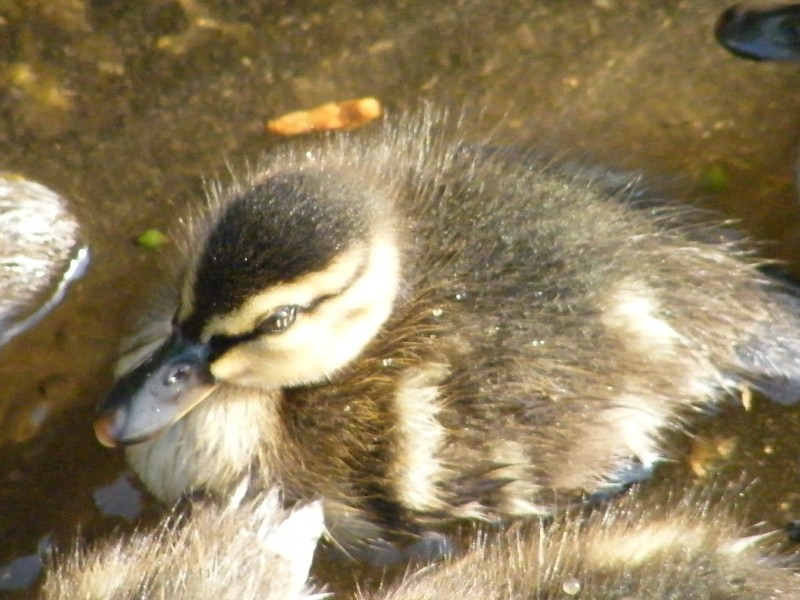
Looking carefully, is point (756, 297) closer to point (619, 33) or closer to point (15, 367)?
point (619, 33)

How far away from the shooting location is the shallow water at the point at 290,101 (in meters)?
2.20

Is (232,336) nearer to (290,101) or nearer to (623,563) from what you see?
(623,563)

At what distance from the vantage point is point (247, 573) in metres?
1.72

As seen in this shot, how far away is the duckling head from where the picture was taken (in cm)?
179

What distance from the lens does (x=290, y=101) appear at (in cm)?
248

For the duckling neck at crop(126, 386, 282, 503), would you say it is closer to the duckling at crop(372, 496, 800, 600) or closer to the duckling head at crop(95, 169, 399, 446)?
the duckling head at crop(95, 169, 399, 446)

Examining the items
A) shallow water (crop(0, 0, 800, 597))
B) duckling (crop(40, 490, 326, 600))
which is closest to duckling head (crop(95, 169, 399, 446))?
duckling (crop(40, 490, 326, 600))

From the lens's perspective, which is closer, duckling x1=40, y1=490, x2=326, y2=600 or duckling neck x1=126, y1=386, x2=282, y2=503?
duckling x1=40, y1=490, x2=326, y2=600

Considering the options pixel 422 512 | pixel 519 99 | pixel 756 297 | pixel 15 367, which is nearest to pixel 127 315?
pixel 15 367

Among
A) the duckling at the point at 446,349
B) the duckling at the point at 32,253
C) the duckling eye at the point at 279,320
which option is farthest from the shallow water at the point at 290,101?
the duckling eye at the point at 279,320

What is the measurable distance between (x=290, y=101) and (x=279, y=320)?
2.36 feet

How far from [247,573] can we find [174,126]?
0.98 m

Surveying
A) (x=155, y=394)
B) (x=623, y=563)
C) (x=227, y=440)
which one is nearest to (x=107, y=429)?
(x=155, y=394)

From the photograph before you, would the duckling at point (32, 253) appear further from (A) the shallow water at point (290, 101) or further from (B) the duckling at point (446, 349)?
(B) the duckling at point (446, 349)
